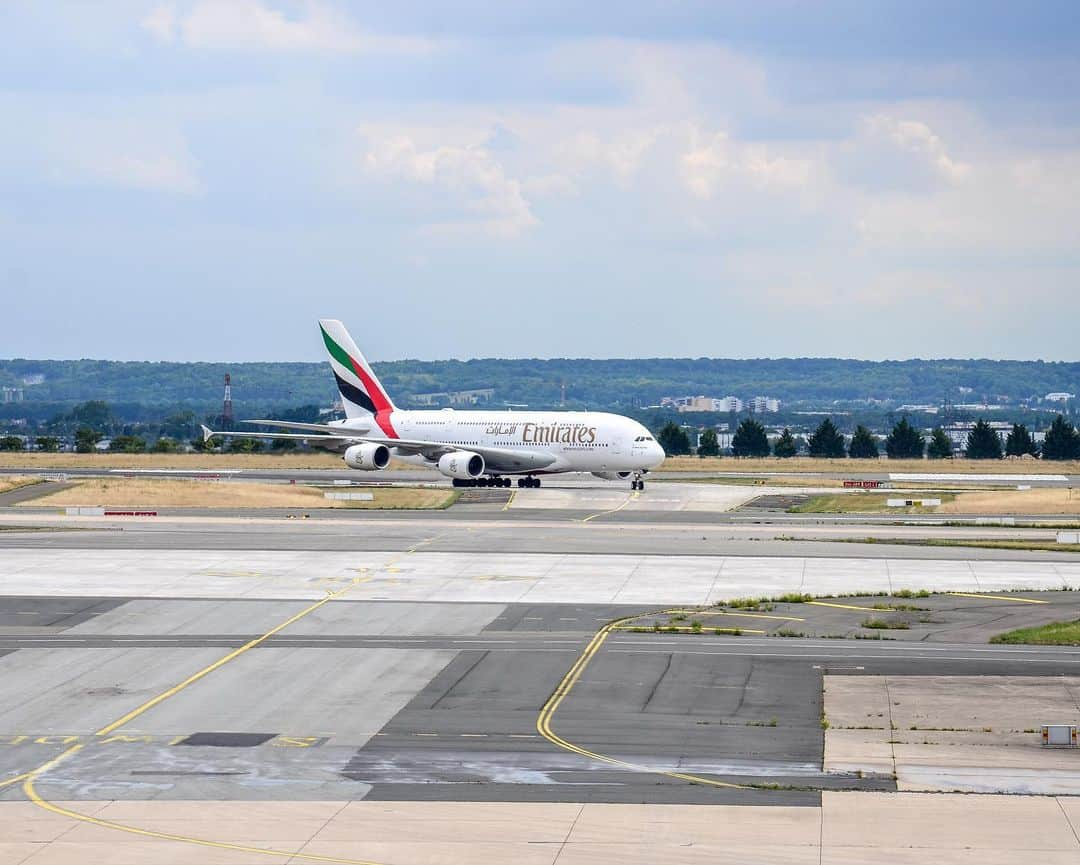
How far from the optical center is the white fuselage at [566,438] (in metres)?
104

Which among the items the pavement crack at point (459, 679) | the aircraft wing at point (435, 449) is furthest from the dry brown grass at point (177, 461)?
the pavement crack at point (459, 679)

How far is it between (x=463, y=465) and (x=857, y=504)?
26.7 metres

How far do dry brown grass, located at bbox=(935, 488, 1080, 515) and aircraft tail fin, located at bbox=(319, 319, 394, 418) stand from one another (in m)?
44.5

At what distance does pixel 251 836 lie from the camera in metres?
25.8

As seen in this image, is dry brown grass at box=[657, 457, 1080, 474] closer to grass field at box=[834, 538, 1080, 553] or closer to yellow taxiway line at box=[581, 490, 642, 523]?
yellow taxiway line at box=[581, 490, 642, 523]

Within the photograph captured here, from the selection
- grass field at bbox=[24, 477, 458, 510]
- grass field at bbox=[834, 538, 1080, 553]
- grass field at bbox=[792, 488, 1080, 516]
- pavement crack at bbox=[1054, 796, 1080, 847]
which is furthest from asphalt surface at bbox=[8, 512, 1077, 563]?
pavement crack at bbox=[1054, 796, 1080, 847]

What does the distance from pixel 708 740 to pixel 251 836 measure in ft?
35.8

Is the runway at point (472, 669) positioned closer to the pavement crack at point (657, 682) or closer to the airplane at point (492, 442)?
the pavement crack at point (657, 682)

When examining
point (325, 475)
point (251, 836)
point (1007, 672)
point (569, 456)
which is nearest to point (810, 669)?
point (1007, 672)

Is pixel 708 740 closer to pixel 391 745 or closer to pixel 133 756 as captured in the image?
pixel 391 745

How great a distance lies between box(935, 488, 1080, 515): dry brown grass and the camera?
9175 centimetres

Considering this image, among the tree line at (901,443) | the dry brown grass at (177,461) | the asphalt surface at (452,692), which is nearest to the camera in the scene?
the asphalt surface at (452,692)

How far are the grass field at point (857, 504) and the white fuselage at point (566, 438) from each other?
472 inches

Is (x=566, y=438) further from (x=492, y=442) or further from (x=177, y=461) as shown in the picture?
(x=177, y=461)
